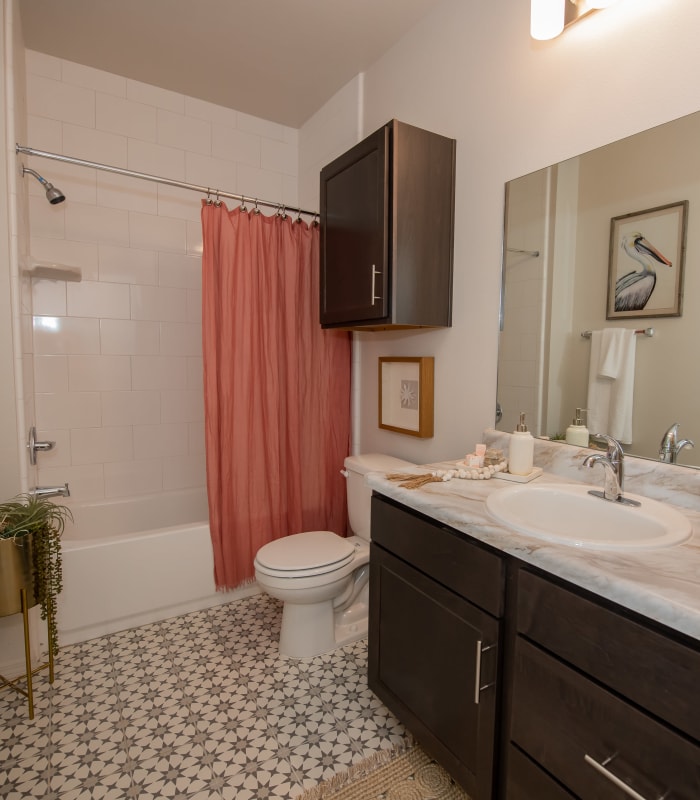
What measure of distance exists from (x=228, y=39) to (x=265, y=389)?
5.09ft

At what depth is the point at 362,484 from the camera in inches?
79.0

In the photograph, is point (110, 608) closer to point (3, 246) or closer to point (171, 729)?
point (171, 729)

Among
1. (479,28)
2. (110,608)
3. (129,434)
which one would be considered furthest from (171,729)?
(479,28)

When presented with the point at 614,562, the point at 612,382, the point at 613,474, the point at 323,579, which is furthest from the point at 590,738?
the point at 323,579

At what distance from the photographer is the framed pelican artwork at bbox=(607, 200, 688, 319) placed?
1109 mm

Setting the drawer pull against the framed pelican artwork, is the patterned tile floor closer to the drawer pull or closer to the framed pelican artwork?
the drawer pull

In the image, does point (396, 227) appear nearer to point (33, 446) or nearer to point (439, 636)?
point (439, 636)

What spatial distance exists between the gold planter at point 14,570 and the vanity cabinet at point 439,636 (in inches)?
45.5

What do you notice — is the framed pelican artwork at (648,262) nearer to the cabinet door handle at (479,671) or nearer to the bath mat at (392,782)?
the cabinet door handle at (479,671)

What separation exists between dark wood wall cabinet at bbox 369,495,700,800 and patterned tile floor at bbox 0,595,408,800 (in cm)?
28

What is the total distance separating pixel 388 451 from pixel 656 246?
1378 millimetres

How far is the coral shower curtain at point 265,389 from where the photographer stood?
2023mm

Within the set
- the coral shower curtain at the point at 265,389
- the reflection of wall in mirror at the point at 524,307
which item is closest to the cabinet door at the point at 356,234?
the coral shower curtain at the point at 265,389

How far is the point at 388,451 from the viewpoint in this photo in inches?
86.5
